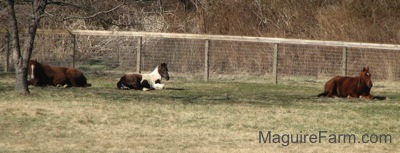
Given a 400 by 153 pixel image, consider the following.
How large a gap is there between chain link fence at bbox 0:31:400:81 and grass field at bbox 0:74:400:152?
3538 millimetres

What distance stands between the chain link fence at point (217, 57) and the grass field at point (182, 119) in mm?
3538

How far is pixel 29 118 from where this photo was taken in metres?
19.0

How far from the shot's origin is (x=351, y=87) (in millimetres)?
24094

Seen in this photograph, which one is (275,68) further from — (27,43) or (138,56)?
(27,43)

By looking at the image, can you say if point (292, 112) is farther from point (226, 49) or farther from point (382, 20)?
point (382, 20)

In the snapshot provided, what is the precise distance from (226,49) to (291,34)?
497 cm

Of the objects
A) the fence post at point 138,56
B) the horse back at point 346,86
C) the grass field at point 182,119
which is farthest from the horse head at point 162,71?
the horse back at point 346,86

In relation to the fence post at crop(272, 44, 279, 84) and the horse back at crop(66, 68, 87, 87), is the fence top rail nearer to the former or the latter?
the fence post at crop(272, 44, 279, 84)

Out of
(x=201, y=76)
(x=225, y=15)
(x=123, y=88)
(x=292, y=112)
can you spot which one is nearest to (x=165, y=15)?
(x=225, y=15)

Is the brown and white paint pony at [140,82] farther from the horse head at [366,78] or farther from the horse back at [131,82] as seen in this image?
the horse head at [366,78]

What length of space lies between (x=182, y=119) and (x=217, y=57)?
41.7ft

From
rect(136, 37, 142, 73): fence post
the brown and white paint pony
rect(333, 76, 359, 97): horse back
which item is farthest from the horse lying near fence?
rect(333, 76, 359, 97): horse back

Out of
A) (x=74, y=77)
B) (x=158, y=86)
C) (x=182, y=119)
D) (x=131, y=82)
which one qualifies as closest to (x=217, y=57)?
(x=158, y=86)

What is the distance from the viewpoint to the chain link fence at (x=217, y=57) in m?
30.0
